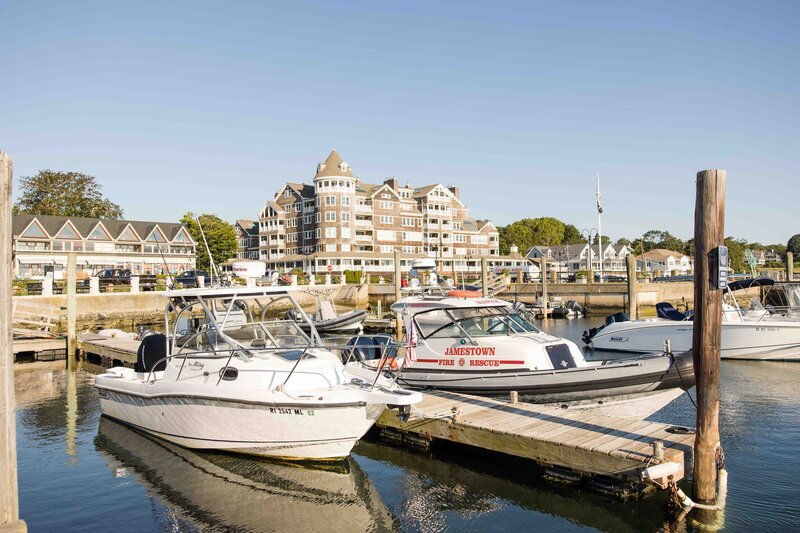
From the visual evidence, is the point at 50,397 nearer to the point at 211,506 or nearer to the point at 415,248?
the point at 211,506

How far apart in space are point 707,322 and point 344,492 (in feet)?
21.3

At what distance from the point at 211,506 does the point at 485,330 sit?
25.6 ft

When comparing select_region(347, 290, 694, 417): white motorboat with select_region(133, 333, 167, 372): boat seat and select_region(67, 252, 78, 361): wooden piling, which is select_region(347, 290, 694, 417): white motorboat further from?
select_region(67, 252, 78, 361): wooden piling

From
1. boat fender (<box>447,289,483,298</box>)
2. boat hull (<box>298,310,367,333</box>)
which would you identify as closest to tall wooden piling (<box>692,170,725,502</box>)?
boat fender (<box>447,289,483,298</box>)

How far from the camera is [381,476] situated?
10.8 metres

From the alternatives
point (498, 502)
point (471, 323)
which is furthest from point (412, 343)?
point (498, 502)

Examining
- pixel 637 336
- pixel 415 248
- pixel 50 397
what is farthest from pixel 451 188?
pixel 50 397

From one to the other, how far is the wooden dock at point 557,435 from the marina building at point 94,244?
60195 millimetres

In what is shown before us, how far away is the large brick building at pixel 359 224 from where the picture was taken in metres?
75.6

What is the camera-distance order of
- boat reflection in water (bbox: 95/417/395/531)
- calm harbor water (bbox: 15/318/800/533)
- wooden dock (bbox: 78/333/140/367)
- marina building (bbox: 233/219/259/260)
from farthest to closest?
marina building (bbox: 233/219/259/260) < wooden dock (bbox: 78/333/140/367) < boat reflection in water (bbox: 95/417/395/531) < calm harbor water (bbox: 15/318/800/533)

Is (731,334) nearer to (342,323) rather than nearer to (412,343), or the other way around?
(412,343)

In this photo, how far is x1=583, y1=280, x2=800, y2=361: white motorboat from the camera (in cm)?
2334

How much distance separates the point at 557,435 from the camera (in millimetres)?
9930

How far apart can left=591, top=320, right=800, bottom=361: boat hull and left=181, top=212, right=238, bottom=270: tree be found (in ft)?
237
